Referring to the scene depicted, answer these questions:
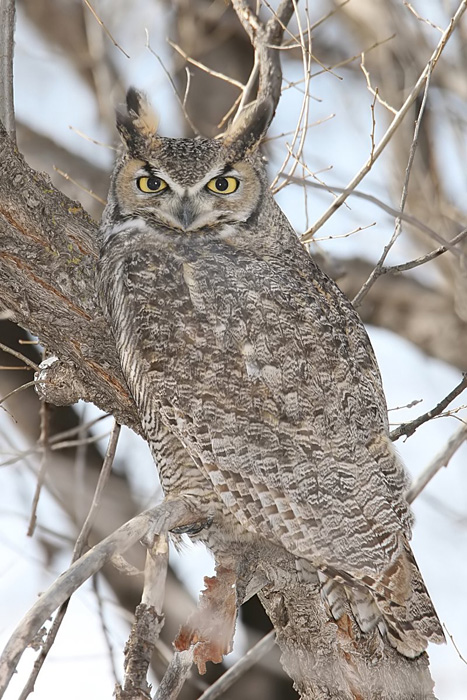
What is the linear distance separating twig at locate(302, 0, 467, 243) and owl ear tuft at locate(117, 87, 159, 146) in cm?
70

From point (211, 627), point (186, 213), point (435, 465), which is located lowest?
point (211, 627)

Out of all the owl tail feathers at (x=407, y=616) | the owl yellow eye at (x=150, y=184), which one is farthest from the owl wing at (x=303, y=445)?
the owl yellow eye at (x=150, y=184)

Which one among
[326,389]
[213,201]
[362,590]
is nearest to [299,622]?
[362,590]

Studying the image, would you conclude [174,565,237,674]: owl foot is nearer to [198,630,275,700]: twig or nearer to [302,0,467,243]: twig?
[198,630,275,700]: twig

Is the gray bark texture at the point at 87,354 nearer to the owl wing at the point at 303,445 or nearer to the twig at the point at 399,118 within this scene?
the owl wing at the point at 303,445

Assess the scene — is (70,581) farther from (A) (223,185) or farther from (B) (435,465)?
(A) (223,185)

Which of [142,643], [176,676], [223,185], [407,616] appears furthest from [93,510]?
[223,185]

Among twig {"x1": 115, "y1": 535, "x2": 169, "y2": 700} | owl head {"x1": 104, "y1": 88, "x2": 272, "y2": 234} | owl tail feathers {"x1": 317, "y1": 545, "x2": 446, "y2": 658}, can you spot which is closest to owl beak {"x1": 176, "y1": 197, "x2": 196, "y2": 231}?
owl head {"x1": 104, "y1": 88, "x2": 272, "y2": 234}

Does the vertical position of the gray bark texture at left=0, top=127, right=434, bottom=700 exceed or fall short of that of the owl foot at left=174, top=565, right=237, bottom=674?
it exceeds it

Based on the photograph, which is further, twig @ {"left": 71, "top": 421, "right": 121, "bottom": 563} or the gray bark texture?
twig @ {"left": 71, "top": 421, "right": 121, "bottom": 563}

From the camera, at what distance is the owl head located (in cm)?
313

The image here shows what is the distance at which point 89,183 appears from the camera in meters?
6.12

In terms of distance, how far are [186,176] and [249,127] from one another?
0.32 m

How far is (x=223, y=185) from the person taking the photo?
3242 millimetres
